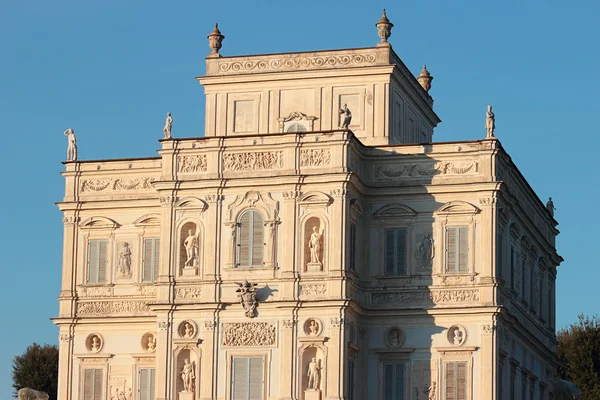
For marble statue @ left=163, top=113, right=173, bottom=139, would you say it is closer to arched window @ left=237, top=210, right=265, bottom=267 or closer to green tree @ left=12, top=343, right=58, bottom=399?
arched window @ left=237, top=210, right=265, bottom=267

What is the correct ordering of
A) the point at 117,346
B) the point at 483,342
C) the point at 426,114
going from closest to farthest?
the point at 483,342 → the point at 117,346 → the point at 426,114

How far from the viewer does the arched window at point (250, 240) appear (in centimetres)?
5650

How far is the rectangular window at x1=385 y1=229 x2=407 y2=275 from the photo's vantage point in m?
57.7

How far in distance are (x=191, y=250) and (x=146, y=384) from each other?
18.9ft

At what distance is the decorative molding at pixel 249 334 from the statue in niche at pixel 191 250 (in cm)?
270

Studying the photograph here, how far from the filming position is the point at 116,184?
61000 mm

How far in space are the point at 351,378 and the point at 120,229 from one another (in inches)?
433

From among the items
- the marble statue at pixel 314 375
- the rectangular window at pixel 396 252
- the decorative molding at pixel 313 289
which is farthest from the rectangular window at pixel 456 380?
the decorative molding at pixel 313 289

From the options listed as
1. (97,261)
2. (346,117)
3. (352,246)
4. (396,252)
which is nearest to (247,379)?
(352,246)

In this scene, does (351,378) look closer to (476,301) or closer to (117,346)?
(476,301)

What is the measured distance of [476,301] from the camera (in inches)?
2213

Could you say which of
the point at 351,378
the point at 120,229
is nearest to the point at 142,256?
the point at 120,229

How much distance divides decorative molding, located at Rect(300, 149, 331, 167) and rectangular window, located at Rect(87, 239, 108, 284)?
9.16 metres

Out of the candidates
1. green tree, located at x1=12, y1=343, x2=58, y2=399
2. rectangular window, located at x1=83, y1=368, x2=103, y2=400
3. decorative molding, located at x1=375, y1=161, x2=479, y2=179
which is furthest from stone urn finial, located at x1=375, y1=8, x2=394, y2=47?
green tree, located at x1=12, y1=343, x2=58, y2=399
